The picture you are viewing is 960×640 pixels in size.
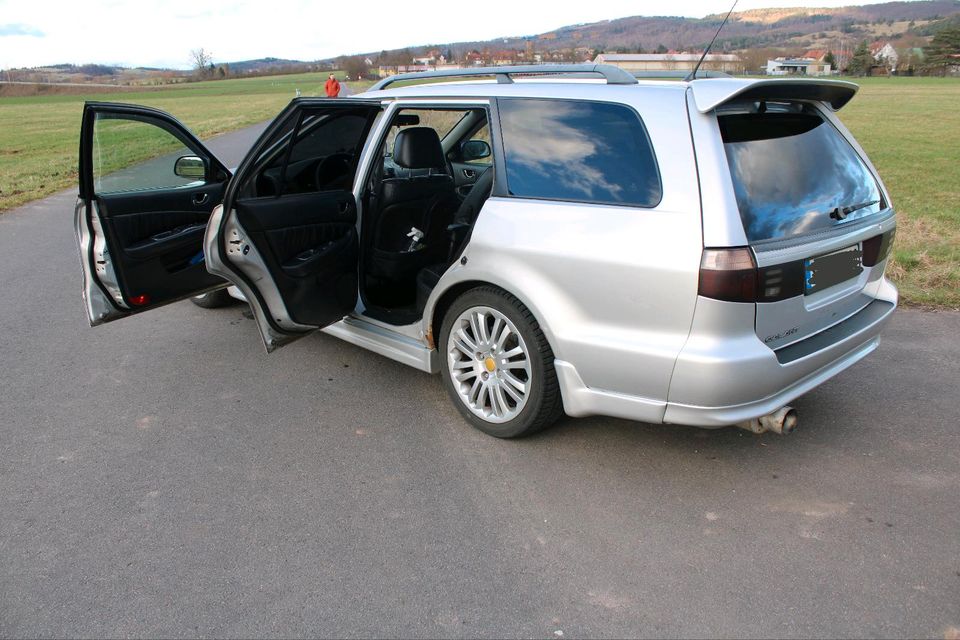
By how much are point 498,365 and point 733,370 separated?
3.85 feet

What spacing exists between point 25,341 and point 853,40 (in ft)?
482

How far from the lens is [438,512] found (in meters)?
3.05

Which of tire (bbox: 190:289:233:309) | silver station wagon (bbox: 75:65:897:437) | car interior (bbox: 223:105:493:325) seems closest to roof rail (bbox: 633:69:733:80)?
silver station wagon (bbox: 75:65:897:437)

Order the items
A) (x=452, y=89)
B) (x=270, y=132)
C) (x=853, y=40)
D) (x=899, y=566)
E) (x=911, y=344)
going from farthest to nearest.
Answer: (x=853, y=40), (x=911, y=344), (x=452, y=89), (x=270, y=132), (x=899, y=566)

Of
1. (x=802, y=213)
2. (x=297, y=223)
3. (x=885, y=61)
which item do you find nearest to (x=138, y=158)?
(x=297, y=223)

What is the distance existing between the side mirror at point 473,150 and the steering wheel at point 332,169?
1442 mm

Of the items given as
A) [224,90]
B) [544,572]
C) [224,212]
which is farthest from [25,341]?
[224,90]

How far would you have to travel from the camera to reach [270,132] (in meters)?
3.49

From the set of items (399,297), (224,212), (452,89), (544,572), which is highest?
(452,89)

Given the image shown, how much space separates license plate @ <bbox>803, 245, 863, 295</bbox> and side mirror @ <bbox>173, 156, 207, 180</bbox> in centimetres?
363

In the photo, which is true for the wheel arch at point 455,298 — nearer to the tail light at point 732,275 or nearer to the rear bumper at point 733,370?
the rear bumper at point 733,370

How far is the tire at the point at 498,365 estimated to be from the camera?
336 cm

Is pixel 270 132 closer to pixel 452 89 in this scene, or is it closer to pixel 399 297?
pixel 452 89

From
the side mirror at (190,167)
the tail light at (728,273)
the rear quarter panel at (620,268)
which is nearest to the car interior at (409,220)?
the rear quarter panel at (620,268)
